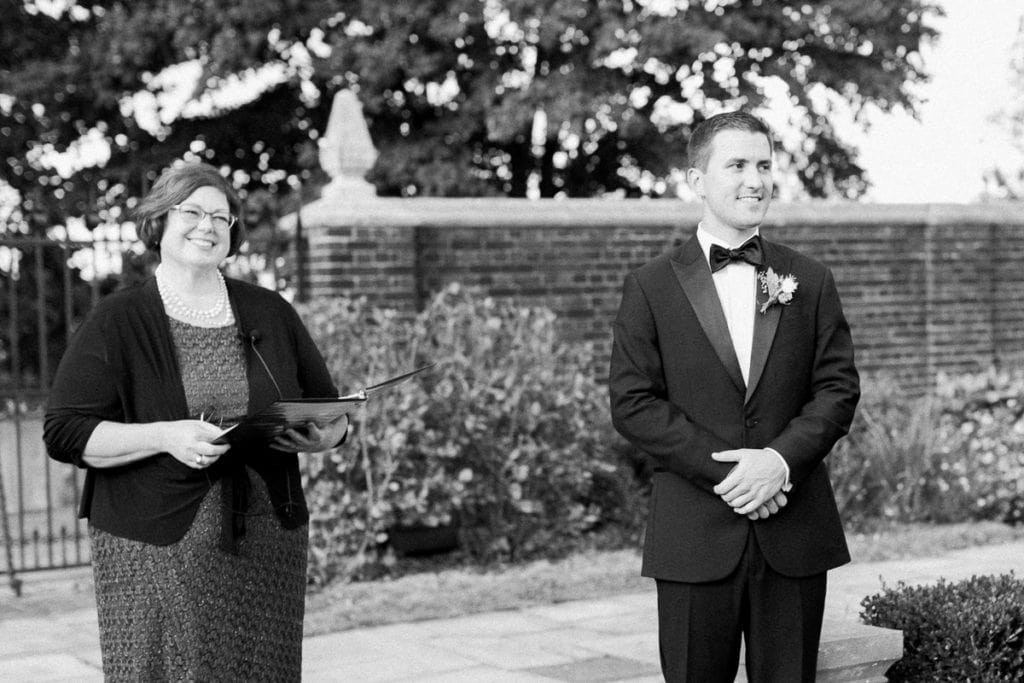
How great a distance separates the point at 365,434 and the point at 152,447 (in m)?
4.41

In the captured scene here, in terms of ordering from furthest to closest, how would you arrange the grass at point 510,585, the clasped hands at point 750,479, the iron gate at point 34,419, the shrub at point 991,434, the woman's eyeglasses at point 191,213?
1. the iron gate at point 34,419
2. the shrub at point 991,434
3. the grass at point 510,585
4. the woman's eyeglasses at point 191,213
5. the clasped hands at point 750,479

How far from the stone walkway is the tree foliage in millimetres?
9131

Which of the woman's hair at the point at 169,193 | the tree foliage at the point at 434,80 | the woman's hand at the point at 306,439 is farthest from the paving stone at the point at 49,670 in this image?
the tree foliage at the point at 434,80

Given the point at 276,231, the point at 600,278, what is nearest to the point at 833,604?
the point at 600,278

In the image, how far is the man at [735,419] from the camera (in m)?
3.41

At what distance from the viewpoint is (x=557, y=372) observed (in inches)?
353

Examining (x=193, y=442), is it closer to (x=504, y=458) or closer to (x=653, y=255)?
(x=504, y=458)

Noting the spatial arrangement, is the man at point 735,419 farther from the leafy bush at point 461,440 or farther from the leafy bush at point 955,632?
the leafy bush at point 461,440

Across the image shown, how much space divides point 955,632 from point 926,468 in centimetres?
528

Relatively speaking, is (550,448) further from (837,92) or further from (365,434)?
(837,92)

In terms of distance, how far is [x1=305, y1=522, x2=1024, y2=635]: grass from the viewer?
283 inches

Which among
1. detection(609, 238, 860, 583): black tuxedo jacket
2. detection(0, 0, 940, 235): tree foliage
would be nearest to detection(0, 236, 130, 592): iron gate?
detection(0, 0, 940, 235): tree foliage

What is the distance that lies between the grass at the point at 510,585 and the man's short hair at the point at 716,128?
13.2ft

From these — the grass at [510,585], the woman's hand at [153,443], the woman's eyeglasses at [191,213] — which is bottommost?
the grass at [510,585]
